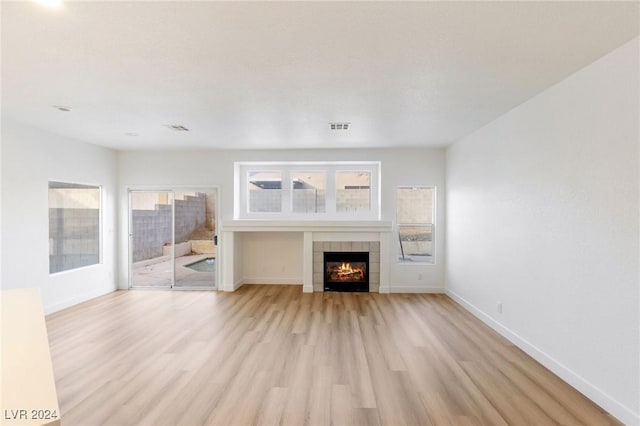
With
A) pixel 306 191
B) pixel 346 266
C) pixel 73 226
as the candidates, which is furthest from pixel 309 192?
pixel 73 226

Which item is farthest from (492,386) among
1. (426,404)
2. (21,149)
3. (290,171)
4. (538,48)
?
(21,149)

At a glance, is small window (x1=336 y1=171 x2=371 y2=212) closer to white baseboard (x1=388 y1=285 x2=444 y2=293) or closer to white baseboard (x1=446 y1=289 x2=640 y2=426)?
white baseboard (x1=388 y1=285 x2=444 y2=293)

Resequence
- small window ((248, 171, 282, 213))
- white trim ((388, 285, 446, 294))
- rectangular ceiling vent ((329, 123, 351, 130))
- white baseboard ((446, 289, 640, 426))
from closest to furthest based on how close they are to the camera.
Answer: white baseboard ((446, 289, 640, 426)) → rectangular ceiling vent ((329, 123, 351, 130)) → white trim ((388, 285, 446, 294)) → small window ((248, 171, 282, 213))

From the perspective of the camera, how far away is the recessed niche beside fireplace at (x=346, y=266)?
219 inches

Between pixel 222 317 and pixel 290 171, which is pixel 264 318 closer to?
pixel 222 317

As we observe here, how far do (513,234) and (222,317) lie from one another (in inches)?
152

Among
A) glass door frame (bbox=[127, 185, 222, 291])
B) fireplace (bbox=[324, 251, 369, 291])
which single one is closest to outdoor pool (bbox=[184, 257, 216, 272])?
glass door frame (bbox=[127, 185, 222, 291])

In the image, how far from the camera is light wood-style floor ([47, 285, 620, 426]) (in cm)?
218

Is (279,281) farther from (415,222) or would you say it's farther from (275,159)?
(415,222)

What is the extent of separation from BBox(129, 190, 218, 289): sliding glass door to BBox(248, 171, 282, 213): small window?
76 cm

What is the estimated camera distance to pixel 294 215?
19.5ft

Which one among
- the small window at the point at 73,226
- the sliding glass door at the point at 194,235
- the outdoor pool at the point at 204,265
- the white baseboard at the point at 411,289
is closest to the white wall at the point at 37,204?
the small window at the point at 73,226

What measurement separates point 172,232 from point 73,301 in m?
1.80

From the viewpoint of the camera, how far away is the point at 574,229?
8.29 ft
